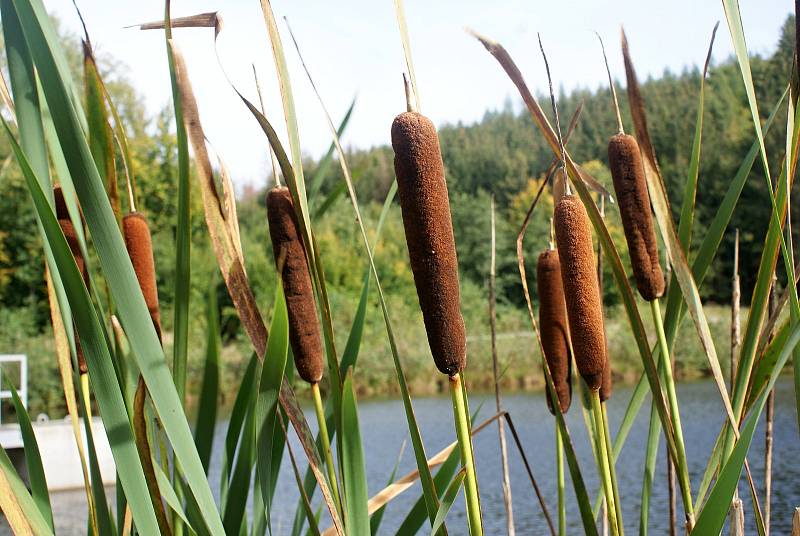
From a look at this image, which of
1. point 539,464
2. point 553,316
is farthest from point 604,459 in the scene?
point 539,464

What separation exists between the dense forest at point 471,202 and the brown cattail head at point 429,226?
9053 mm

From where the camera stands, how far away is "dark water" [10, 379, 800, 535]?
6.43 meters

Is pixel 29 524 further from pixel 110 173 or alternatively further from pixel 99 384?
pixel 110 173

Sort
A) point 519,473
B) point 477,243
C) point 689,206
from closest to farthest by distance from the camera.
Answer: point 689,206, point 519,473, point 477,243

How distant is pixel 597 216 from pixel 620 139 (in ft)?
0.75

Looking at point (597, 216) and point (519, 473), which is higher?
point (597, 216)

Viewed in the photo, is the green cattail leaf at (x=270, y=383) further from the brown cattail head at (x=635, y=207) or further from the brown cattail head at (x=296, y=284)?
the brown cattail head at (x=635, y=207)

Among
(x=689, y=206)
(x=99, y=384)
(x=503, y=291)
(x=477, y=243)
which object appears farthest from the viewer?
(x=477, y=243)

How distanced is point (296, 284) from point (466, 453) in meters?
0.28

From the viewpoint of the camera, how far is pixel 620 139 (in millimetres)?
941

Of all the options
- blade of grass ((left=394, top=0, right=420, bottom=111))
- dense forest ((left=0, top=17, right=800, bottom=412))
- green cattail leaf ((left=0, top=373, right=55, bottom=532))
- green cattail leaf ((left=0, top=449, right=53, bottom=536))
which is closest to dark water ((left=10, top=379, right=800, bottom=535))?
dense forest ((left=0, top=17, right=800, bottom=412))

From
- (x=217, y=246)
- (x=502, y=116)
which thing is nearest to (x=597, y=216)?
(x=217, y=246)

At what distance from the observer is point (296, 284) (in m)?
0.85

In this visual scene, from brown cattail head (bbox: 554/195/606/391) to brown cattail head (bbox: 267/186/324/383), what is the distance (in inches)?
10.0
